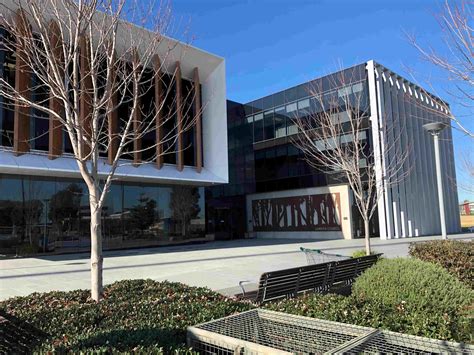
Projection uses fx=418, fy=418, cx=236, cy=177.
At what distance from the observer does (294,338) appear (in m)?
3.58

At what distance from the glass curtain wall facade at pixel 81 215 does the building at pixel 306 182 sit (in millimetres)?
5182

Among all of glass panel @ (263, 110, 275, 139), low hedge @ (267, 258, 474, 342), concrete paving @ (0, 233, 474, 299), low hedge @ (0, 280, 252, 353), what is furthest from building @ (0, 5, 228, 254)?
low hedge @ (267, 258, 474, 342)

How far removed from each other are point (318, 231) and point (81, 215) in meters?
19.2

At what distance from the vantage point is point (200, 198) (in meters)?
31.1

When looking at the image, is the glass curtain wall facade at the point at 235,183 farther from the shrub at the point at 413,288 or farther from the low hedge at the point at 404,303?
the low hedge at the point at 404,303

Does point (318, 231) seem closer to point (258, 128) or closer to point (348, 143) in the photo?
point (258, 128)

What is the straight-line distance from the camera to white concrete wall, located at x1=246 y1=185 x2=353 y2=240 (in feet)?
108

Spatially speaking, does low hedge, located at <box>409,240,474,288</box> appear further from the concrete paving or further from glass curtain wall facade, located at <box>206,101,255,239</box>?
glass curtain wall facade, located at <box>206,101,255,239</box>

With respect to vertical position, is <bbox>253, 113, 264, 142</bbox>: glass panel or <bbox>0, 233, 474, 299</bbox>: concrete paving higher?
<bbox>253, 113, 264, 142</bbox>: glass panel

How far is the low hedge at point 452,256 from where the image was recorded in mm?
8352

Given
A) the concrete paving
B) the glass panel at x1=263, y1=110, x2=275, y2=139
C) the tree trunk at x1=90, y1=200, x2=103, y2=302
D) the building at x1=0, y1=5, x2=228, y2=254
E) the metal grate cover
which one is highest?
the glass panel at x1=263, y1=110, x2=275, y2=139

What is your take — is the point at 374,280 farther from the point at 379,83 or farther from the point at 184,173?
the point at 379,83

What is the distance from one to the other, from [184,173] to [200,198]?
14.6ft

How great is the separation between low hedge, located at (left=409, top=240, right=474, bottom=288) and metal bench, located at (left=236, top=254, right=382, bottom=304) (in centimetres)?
112
